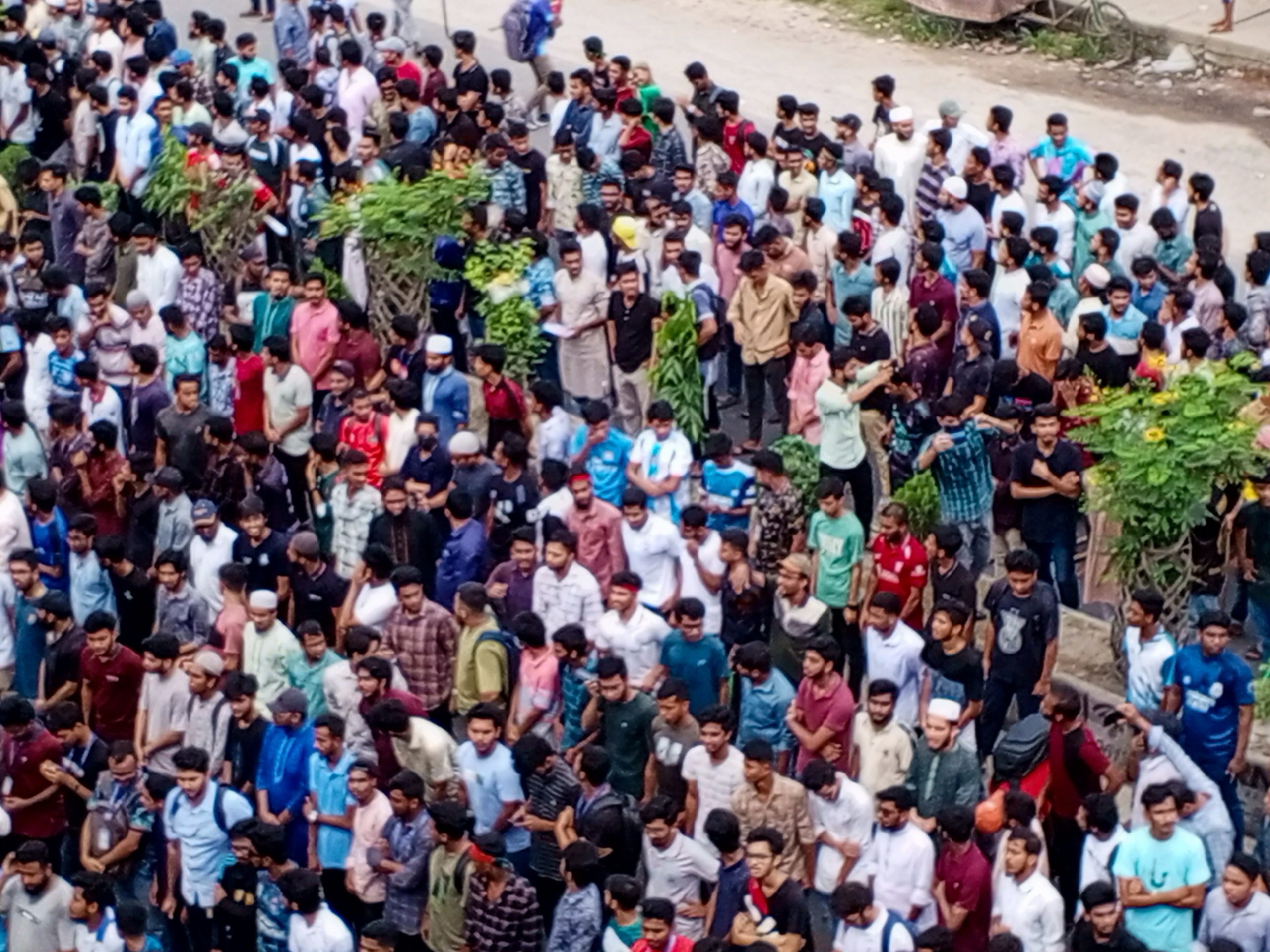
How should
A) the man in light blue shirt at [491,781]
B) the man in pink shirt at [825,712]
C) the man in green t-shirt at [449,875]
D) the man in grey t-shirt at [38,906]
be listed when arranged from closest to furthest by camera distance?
the man in green t-shirt at [449,875]
the man in grey t-shirt at [38,906]
the man in light blue shirt at [491,781]
the man in pink shirt at [825,712]

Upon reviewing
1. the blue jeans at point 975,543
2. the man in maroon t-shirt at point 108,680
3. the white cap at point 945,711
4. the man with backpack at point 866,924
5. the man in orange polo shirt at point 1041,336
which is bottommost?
the man in maroon t-shirt at point 108,680

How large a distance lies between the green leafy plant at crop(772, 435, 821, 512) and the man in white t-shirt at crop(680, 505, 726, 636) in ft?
2.88

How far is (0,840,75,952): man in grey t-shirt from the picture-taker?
11.2 metres

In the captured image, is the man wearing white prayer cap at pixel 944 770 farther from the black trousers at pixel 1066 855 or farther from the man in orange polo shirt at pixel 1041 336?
the man in orange polo shirt at pixel 1041 336

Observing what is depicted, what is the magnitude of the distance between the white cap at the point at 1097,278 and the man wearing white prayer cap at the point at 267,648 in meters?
5.12

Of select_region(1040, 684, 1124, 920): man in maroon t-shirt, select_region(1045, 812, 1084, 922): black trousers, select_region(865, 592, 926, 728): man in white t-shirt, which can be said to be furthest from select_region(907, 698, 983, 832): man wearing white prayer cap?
select_region(865, 592, 926, 728): man in white t-shirt

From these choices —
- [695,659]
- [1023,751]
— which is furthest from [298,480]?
[1023,751]

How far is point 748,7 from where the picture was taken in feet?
82.8

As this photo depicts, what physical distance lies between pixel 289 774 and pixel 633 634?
1.71 metres

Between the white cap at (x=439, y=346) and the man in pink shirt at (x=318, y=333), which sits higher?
the white cap at (x=439, y=346)

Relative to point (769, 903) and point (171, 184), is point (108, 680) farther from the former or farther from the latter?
point (171, 184)

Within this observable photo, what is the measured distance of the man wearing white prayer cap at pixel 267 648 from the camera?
1247 centimetres

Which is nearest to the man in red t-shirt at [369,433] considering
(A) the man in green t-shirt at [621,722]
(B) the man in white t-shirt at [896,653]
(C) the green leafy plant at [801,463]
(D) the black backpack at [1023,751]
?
(C) the green leafy plant at [801,463]

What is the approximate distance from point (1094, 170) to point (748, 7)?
943cm
